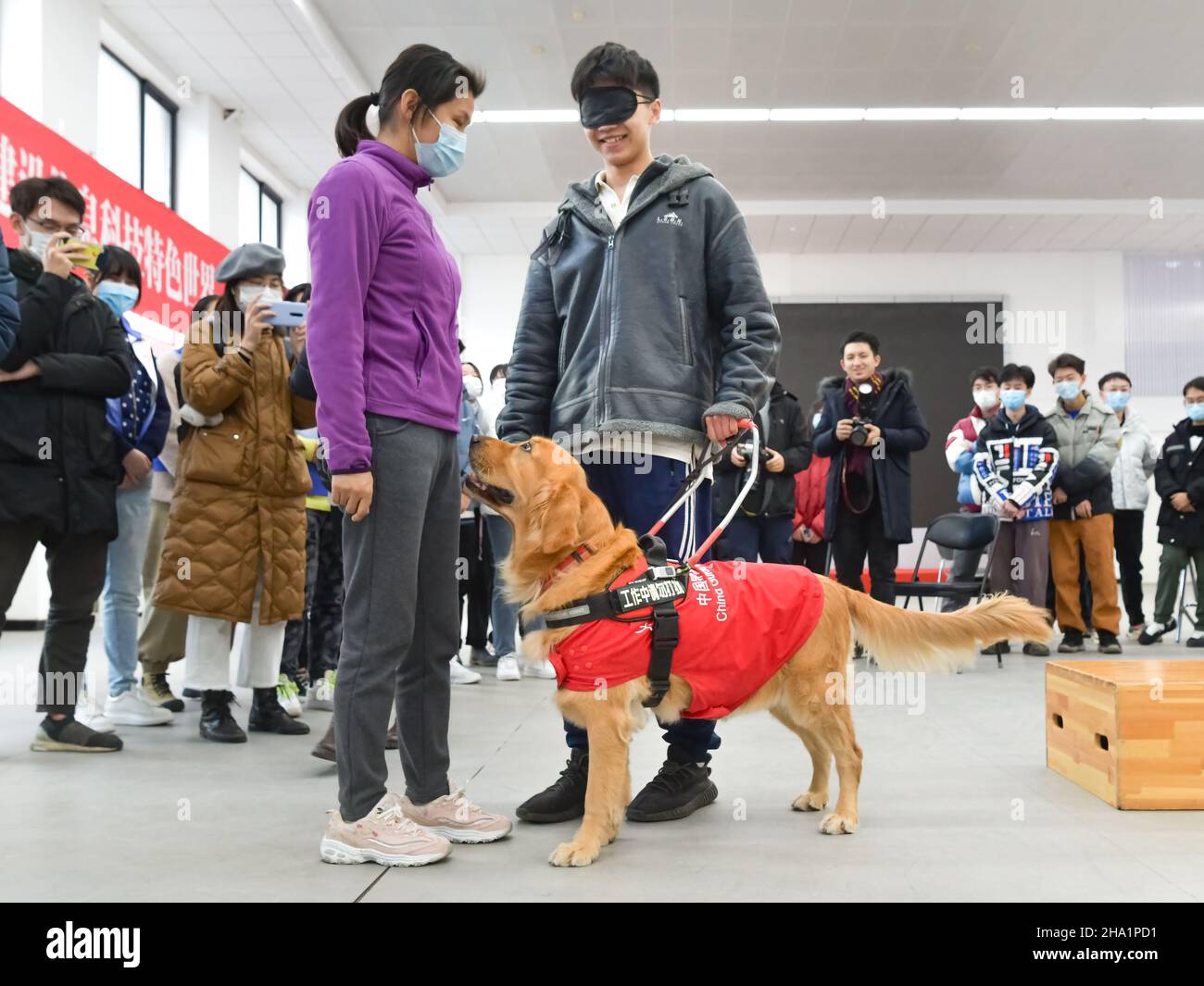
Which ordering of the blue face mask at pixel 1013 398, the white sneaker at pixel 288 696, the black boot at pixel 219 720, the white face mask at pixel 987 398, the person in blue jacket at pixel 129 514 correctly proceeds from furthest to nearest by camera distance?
the white face mask at pixel 987 398
the blue face mask at pixel 1013 398
the white sneaker at pixel 288 696
the person in blue jacket at pixel 129 514
the black boot at pixel 219 720

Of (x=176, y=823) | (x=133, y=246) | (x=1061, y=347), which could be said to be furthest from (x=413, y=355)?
(x=1061, y=347)

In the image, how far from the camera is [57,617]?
332 cm

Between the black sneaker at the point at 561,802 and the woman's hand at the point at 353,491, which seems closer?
the woman's hand at the point at 353,491

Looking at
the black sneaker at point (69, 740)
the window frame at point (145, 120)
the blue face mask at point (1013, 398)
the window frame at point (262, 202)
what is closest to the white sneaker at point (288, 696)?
the black sneaker at point (69, 740)

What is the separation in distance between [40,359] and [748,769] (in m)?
2.65

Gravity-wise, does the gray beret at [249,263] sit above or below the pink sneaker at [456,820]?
above

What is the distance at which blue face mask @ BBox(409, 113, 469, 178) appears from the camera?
232cm

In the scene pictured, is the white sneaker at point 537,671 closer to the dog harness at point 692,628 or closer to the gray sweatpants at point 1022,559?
the gray sweatpants at point 1022,559

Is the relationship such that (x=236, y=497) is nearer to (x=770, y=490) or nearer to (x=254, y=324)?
(x=254, y=324)

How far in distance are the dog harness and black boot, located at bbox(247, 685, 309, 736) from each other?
1.79 m

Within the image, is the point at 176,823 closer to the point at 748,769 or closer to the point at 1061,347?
the point at 748,769

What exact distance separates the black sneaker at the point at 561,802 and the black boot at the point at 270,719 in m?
1.43

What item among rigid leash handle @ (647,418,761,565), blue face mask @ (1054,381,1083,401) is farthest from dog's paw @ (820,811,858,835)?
blue face mask @ (1054,381,1083,401)

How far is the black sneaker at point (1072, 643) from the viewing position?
626 cm
